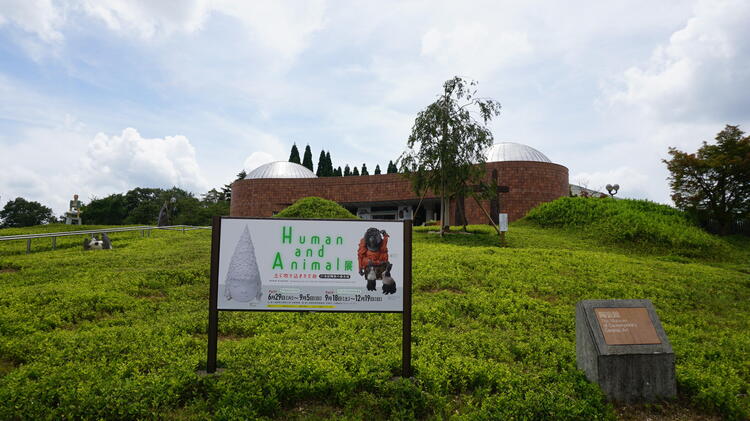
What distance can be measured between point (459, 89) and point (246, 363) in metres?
16.3

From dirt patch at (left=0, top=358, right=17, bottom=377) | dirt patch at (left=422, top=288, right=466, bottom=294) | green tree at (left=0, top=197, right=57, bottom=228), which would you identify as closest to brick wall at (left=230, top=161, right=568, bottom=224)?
dirt patch at (left=422, top=288, right=466, bottom=294)

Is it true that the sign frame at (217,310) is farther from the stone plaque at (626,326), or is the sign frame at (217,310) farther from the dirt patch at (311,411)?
the stone plaque at (626,326)

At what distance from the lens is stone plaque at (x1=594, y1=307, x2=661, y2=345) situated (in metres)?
5.09

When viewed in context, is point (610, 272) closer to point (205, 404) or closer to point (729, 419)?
point (729, 419)

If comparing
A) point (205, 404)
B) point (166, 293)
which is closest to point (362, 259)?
point (205, 404)

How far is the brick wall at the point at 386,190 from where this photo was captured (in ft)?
93.2

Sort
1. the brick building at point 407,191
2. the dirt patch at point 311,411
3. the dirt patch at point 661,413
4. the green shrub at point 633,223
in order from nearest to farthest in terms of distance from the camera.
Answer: the dirt patch at point 311,411, the dirt patch at point 661,413, the green shrub at point 633,223, the brick building at point 407,191

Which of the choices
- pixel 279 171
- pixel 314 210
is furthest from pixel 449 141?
pixel 279 171

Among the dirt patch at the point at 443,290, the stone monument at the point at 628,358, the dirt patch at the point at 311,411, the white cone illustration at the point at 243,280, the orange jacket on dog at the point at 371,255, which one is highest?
the orange jacket on dog at the point at 371,255

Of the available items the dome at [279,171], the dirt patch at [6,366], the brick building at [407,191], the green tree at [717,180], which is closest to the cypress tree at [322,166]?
the dome at [279,171]

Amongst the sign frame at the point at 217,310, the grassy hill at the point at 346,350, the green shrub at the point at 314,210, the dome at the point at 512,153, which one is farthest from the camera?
the dome at the point at 512,153

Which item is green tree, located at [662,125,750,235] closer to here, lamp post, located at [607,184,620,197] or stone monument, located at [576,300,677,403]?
lamp post, located at [607,184,620,197]

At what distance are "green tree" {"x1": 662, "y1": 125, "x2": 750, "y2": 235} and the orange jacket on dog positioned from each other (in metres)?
24.1

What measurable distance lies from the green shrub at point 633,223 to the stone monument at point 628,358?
1441cm
